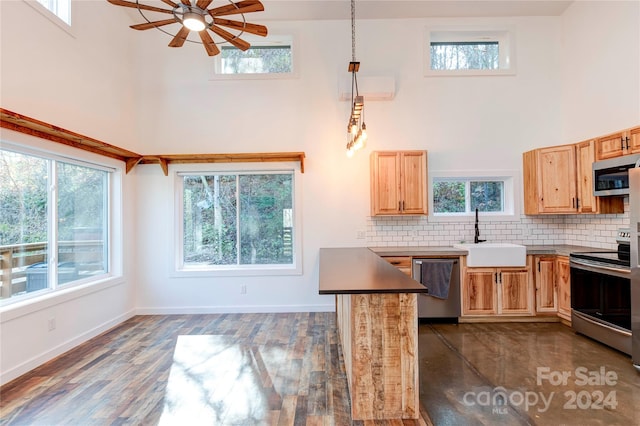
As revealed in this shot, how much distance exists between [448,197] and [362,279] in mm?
2969

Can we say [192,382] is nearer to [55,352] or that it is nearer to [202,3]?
[55,352]

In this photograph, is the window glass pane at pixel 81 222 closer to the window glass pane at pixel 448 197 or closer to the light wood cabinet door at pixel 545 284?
the window glass pane at pixel 448 197

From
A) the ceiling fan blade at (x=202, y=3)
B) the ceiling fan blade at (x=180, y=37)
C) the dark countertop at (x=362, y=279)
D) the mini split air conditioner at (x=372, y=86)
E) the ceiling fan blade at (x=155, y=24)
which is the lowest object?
the dark countertop at (x=362, y=279)

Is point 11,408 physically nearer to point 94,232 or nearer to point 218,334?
point 218,334

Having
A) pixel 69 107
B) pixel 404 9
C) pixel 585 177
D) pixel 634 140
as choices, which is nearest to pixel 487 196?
pixel 585 177

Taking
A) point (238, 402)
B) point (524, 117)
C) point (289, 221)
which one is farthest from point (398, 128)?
point (238, 402)

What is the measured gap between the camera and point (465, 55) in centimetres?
465

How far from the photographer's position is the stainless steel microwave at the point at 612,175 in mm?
3178

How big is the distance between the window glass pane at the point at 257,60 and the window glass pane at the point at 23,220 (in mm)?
2704

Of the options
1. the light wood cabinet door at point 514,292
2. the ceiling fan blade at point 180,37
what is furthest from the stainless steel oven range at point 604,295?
the ceiling fan blade at point 180,37

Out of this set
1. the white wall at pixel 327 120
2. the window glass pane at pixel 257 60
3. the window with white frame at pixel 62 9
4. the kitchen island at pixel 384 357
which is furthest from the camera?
the window glass pane at pixel 257 60

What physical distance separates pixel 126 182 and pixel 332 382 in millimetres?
3830

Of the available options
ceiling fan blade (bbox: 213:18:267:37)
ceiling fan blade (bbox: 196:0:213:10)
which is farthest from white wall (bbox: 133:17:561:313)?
ceiling fan blade (bbox: 196:0:213:10)

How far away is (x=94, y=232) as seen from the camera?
394 centimetres
